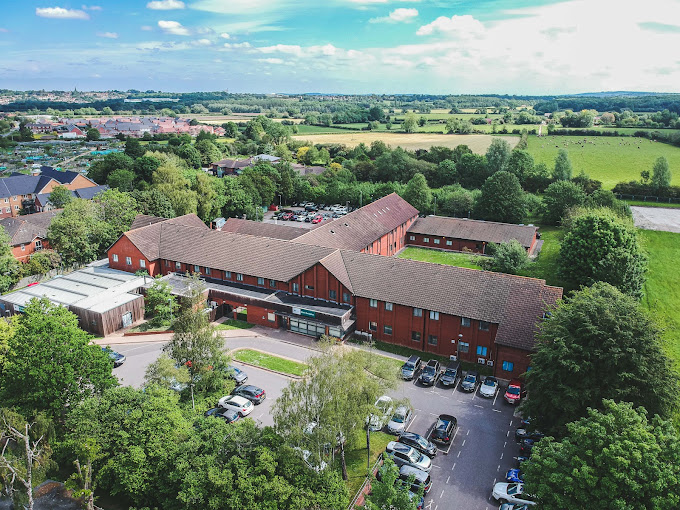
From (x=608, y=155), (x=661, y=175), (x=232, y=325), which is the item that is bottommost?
(x=232, y=325)

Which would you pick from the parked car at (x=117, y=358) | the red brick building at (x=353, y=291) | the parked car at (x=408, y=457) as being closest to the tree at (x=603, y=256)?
the red brick building at (x=353, y=291)

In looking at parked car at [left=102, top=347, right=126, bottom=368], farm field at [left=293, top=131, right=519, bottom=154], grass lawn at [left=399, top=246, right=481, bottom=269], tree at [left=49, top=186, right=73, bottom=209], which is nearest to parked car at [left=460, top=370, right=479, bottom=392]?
grass lawn at [left=399, top=246, right=481, bottom=269]

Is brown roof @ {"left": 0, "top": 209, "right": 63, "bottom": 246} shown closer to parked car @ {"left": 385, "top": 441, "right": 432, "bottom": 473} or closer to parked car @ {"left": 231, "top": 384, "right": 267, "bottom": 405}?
parked car @ {"left": 231, "top": 384, "right": 267, "bottom": 405}

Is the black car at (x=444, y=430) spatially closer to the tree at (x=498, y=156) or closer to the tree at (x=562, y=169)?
the tree at (x=562, y=169)

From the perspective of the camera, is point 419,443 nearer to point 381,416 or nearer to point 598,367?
point 381,416

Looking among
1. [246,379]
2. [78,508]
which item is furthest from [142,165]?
[78,508]

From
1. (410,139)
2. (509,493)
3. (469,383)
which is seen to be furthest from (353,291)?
(410,139)

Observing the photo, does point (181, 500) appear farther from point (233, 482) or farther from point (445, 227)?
point (445, 227)
